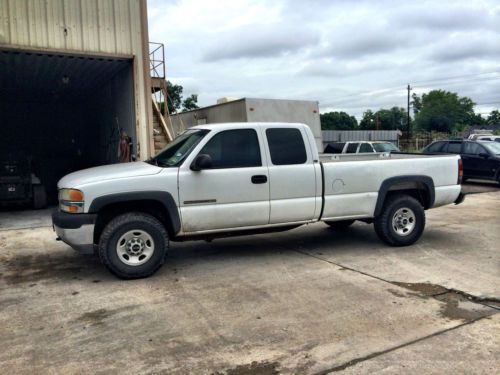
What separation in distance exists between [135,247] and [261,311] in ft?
6.26

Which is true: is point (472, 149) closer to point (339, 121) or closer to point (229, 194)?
point (229, 194)

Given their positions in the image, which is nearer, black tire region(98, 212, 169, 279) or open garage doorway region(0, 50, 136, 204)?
black tire region(98, 212, 169, 279)

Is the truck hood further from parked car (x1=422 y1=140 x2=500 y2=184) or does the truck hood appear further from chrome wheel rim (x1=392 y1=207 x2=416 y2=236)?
parked car (x1=422 y1=140 x2=500 y2=184)

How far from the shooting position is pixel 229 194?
19.9 ft

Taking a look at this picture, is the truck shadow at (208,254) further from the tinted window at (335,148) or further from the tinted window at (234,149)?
the tinted window at (335,148)

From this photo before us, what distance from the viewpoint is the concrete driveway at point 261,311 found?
3.64 meters

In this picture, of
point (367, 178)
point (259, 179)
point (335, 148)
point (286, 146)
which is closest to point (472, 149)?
point (335, 148)

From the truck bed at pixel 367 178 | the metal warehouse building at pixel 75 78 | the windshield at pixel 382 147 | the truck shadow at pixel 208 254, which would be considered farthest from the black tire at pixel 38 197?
the windshield at pixel 382 147

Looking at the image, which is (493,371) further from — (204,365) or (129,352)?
(129,352)

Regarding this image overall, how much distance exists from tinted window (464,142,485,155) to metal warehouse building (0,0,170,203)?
442 inches

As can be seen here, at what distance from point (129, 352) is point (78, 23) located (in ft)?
29.3

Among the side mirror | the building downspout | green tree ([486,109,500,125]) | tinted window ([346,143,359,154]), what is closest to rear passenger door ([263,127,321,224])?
→ the side mirror

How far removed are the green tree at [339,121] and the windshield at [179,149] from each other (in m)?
93.6

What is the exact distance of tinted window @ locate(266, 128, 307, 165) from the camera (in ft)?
21.1
